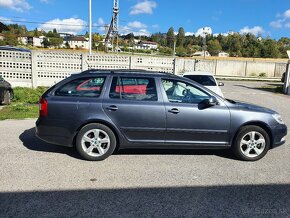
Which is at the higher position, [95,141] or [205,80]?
[205,80]

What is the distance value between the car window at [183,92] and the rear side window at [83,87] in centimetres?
113

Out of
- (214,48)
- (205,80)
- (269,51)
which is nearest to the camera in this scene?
(205,80)

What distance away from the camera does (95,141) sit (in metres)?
4.87

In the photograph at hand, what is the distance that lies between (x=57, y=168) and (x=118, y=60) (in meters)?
11.8

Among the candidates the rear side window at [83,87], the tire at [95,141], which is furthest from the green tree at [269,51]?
the tire at [95,141]

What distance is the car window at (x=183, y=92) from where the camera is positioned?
16.4 feet

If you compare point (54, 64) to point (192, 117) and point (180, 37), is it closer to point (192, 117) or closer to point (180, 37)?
Answer: point (192, 117)

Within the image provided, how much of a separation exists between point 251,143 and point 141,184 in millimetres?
2263

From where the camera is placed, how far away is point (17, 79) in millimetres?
14719

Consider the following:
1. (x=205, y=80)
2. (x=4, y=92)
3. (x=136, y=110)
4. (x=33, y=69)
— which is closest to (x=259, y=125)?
(x=136, y=110)

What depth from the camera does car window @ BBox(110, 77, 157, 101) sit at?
4953 mm

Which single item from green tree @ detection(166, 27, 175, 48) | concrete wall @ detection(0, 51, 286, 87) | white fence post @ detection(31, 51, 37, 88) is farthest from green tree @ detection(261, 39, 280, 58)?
white fence post @ detection(31, 51, 37, 88)

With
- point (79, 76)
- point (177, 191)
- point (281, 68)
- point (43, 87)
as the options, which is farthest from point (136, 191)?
point (281, 68)

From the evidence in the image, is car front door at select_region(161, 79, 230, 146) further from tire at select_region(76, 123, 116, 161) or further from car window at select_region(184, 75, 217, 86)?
car window at select_region(184, 75, 217, 86)
